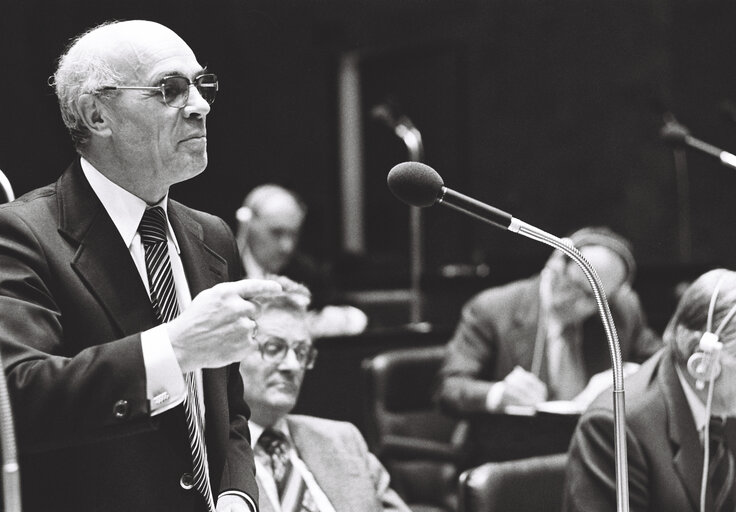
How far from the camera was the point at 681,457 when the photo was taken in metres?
2.30

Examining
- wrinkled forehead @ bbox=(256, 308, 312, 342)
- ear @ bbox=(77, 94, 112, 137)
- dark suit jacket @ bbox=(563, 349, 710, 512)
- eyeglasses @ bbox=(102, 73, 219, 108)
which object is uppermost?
eyeglasses @ bbox=(102, 73, 219, 108)

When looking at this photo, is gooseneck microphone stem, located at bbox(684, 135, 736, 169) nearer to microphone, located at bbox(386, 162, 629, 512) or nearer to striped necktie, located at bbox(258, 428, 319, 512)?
microphone, located at bbox(386, 162, 629, 512)

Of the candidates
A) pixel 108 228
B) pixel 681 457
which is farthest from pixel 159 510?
pixel 681 457

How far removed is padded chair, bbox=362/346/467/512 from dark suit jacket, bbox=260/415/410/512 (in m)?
1.36

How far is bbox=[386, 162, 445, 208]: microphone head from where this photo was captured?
176 centimetres

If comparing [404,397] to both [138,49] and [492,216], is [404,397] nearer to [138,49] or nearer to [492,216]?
[492,216]

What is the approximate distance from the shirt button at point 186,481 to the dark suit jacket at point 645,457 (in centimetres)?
99

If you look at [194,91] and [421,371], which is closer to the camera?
[194,91]

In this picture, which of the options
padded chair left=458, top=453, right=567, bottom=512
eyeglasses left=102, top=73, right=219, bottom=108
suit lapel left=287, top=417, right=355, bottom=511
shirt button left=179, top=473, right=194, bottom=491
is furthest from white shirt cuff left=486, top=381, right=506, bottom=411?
eyeglasses left=102, top=73, right=219, bottom=108

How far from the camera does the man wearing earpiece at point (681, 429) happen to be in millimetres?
2283

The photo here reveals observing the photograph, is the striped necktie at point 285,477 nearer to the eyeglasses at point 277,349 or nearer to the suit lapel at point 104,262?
the eyeglasses at point 277,349

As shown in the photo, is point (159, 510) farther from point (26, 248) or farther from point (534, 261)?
point (534, 261)

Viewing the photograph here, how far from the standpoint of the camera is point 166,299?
1722 millimetres

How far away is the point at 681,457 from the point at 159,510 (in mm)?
1235
